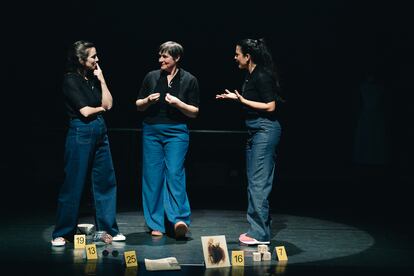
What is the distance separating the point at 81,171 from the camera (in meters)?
5.53

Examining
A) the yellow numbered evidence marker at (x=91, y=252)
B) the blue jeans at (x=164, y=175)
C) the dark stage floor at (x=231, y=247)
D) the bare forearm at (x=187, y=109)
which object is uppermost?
the bare forearm at (x=187, y=109)

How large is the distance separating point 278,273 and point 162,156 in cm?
163

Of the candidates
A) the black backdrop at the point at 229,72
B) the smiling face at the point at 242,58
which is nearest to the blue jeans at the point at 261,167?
the smiling face at the point at 242,58

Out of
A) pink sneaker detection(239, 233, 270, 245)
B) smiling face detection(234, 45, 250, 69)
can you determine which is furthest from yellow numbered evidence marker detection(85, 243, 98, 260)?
smiling face detection(234, 45, 250, 69)

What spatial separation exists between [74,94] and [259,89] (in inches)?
48.2

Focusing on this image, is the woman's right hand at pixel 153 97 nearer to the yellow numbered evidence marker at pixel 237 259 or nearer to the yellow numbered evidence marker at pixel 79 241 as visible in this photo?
the yellow numbered evidence marker at pixel 79 241

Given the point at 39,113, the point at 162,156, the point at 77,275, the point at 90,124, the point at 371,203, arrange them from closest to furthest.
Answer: the point at 77,275 < the point at 90,124 < the point at 162,156 < the point at 371,203 < the point at 39,113

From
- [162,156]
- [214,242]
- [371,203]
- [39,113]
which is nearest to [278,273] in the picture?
[214,242]

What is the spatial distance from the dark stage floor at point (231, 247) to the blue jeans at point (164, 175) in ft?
0.61

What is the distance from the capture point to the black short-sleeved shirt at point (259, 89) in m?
5.52

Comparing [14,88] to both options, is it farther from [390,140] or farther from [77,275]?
[77,275]

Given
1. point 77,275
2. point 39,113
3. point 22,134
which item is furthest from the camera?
point 39,113

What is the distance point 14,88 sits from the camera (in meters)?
10.1

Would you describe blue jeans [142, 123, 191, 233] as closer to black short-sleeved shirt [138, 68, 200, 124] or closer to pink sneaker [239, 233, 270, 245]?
black short-sleeved shirt [138, 68, 200, 124]
